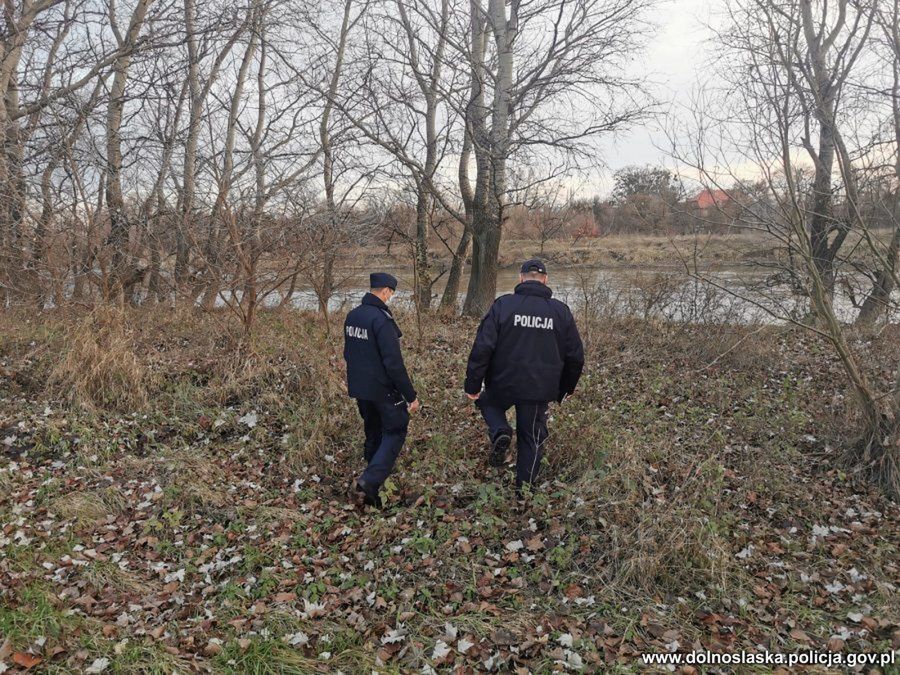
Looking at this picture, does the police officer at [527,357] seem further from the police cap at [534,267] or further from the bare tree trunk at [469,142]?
the bare tree trunk at [469,142]

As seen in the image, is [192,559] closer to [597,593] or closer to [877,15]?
[597,593]

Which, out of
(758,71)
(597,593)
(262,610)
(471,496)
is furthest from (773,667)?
(758,71)

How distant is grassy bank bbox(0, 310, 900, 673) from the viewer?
330cm

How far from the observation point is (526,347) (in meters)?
4.77

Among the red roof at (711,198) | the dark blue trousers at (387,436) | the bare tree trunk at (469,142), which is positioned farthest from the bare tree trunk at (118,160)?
the red roof at (711,198)

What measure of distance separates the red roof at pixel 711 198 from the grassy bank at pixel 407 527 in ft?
7.41

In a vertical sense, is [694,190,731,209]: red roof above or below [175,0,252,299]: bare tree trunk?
below

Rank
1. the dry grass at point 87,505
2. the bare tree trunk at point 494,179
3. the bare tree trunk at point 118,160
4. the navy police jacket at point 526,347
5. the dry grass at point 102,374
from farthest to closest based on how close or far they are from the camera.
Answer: the bare tree trunk at point 494,179 → the bare tree trunk at point 118,160 → the dry grass at point 102,374 → the navy police jacket at point 526,347 → the dry grass at point 87,505

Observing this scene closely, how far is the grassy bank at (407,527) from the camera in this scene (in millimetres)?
3301

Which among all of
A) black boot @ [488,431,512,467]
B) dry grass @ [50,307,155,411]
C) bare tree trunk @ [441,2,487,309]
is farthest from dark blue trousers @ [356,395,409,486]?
bare tree trunk @ [441,2,487,309]

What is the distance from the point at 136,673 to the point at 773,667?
133 inches

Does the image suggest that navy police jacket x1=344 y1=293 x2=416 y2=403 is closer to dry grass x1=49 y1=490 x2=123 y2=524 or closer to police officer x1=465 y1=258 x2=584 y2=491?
police officer x1=465 y1=258 x2=584 y2=491

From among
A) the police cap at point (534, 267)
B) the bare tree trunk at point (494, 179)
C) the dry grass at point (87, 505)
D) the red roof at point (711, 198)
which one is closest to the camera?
the dry grass at point (87, 505)

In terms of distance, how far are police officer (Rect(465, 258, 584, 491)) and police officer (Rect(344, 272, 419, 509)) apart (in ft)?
2.03
